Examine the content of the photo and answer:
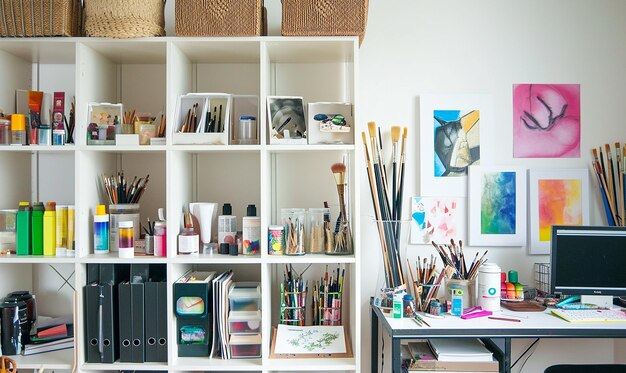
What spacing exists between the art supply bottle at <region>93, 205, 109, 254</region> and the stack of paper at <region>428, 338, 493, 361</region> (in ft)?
4.95

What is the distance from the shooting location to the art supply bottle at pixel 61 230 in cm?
228

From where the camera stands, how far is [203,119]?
2295mm

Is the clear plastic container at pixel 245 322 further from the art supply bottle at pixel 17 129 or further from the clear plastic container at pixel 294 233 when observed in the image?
the art supply bottle at pixel 17 129

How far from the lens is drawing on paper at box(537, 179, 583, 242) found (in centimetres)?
266

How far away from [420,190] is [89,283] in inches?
63.5

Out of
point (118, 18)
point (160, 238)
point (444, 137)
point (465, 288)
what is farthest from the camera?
point (444, 137)

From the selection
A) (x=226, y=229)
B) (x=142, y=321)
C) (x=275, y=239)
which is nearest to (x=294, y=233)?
(x=275, y=239)

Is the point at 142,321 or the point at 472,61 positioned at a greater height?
the point at 472,61

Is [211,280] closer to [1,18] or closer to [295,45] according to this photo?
[295,45]

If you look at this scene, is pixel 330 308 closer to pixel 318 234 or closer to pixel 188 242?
pixel 318 234

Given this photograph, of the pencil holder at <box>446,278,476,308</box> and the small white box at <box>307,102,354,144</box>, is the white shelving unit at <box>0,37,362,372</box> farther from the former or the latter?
the pencil holder at <box>446,278,476,308</box>

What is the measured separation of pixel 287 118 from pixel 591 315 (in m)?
1.57

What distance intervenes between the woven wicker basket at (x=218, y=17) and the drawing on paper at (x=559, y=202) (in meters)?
1.63

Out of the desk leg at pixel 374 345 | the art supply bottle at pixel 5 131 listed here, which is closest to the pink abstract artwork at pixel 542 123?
the desk leg at pixel 374 345
